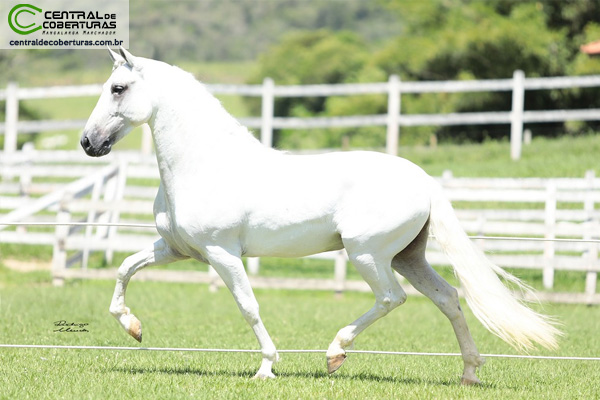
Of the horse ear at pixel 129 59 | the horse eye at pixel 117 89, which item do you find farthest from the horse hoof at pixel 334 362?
the horse ear at pixel 129 59

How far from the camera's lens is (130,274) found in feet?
21.1

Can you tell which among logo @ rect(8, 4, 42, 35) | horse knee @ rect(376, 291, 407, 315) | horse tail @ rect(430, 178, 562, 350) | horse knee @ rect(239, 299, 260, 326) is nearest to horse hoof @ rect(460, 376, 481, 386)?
horse tail @ rect(430, 178, 562, 350)

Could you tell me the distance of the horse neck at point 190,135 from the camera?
6.29 metres

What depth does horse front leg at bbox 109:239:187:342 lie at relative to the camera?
6367 millimetres

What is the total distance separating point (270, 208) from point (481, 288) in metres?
1.61

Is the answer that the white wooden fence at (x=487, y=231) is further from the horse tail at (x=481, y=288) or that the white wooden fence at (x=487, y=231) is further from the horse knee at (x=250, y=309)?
the horse knee at (x=250, y=309)

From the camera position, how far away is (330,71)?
66.2 m

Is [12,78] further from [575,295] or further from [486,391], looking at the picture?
[486,391]

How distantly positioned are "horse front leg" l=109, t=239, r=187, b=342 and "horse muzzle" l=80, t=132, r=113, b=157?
2.59 ft

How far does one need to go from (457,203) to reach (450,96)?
1550 cm

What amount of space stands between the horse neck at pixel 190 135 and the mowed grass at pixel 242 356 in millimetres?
1515

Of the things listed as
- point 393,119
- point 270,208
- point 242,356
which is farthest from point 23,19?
point 270,208

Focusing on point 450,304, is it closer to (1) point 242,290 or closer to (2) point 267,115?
(1) point 242,290

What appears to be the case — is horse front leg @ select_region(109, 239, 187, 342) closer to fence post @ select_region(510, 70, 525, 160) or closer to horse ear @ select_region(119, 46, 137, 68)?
horse ear @ select_region(119, 46, 137, 68)
